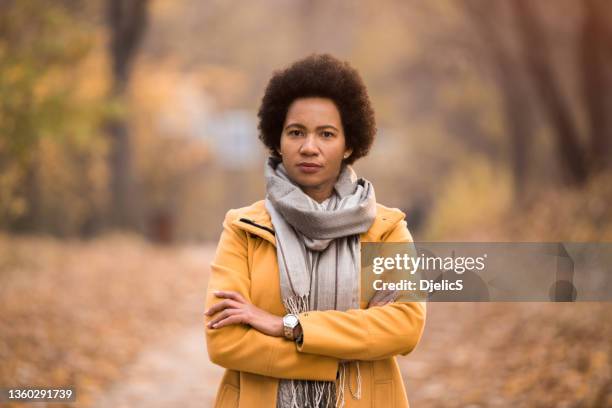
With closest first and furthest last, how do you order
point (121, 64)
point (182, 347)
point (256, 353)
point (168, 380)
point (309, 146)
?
1. point (256, 353)
2. point (309, 146)
3. point (168, 380)
4. point (182, 347)
5. point (121, 64)

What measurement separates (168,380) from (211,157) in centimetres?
1877

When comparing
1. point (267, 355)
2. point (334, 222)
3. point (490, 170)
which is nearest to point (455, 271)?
point (334, 222)

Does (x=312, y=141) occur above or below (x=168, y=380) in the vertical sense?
above

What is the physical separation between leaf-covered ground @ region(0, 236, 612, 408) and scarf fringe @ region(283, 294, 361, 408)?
3.32 m

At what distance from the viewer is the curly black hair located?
9.56 ft

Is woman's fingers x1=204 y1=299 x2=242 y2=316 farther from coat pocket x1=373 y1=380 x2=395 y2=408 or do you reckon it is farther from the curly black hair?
the curly black hair

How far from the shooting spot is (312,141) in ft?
9.37

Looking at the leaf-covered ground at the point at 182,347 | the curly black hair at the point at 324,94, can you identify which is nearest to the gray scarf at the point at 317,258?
the curly black hair at the point at 324,94

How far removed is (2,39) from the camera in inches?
413

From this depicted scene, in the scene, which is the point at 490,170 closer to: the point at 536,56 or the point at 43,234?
the point at 536,56

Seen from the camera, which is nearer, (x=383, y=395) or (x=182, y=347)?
(x=383, y=395)

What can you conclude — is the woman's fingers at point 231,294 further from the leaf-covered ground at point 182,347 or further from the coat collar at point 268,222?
the leaf-covered ground at point 182,347

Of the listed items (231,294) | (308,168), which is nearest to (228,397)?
(231,294)

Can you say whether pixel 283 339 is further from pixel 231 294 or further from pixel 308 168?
pixel 308 168
